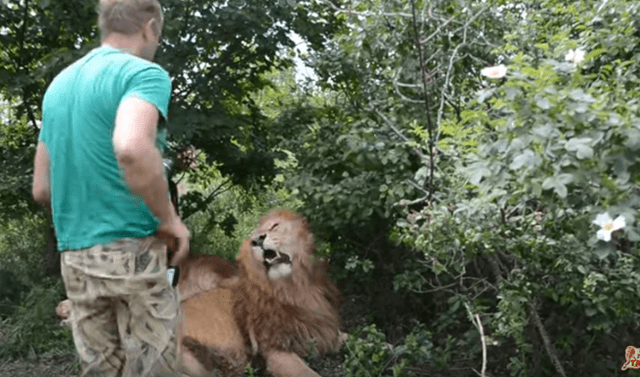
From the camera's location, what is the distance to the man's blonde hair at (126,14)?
304 centimetres

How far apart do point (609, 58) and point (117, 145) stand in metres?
2.48

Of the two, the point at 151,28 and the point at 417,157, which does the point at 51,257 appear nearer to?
the point at 417,157

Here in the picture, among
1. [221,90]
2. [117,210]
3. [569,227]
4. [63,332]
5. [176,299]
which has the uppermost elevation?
[221,90]

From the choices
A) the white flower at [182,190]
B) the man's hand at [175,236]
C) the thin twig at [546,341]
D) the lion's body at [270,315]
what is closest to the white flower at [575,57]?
the thin twig at [546,341]

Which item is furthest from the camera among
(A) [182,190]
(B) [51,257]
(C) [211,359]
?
(A) [182,190]

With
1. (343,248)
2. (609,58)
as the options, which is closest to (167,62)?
(343,248)

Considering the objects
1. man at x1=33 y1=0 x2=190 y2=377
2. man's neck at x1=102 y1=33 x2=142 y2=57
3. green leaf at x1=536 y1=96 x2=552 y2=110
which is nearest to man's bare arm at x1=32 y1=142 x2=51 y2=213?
man at x1=33 y1=0 x2=190 y2=377

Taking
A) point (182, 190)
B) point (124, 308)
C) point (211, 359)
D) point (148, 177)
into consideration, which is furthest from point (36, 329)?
point (148, 177)

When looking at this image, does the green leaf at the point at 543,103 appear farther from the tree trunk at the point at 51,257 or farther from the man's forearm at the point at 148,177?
the tree trunk at the point at 51,257

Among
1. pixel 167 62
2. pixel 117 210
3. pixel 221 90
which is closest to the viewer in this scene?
pixel 117 210

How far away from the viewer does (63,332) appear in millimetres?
5984

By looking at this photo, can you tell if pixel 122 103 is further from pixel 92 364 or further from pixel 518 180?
pixel 518 180

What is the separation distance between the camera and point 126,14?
304cm

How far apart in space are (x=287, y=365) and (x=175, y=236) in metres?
2.13
